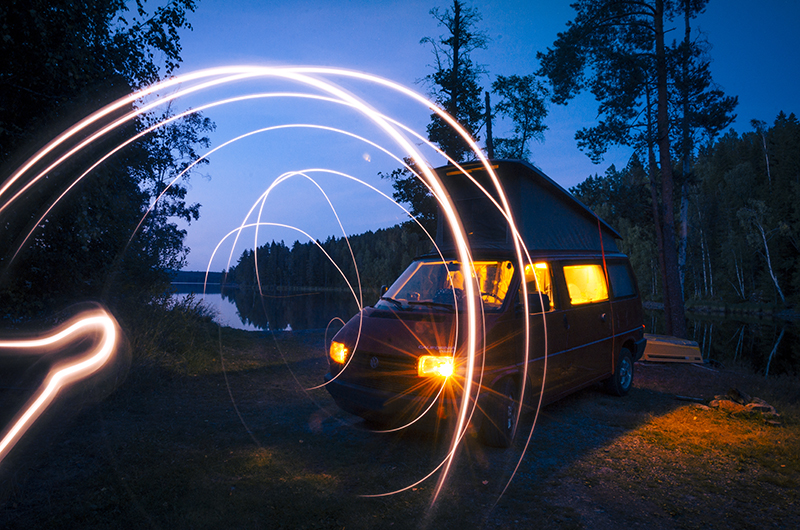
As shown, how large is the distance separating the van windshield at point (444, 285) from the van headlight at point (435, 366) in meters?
0.77

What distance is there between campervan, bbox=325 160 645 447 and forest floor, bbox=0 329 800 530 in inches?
21.5

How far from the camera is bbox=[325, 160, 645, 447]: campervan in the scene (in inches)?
183

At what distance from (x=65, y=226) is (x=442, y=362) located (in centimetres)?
551

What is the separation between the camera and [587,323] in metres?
6.52

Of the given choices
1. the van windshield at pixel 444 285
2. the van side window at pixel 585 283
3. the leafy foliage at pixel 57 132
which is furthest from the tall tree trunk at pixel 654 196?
the leafy foliage at pixel 57 132

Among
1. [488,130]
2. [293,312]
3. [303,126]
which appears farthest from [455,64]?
[293,312]

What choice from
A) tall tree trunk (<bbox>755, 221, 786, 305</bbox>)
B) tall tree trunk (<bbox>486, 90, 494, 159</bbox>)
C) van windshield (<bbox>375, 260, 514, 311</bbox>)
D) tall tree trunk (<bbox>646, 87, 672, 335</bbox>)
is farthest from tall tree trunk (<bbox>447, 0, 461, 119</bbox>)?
tall tree trunk (<bbox>755, 221, 786, 305</bbox>)

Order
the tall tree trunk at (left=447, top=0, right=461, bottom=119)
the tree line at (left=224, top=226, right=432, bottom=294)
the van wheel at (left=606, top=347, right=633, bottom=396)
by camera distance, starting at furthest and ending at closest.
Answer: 1. the tree line at (left=224, top=226, right=432, bottom=294)
2. the tall tree trunk at (left=447, top=0, right=461, bottom=119)
3. the van wheel at (left=606, top=347, right=633, bottom=396)

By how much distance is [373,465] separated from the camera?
176 inches

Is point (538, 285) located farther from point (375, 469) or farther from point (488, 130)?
point (488, 130)

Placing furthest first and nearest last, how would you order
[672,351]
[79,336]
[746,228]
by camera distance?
[746,228]
[672,351]
[79,336]

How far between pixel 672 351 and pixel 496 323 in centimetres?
763

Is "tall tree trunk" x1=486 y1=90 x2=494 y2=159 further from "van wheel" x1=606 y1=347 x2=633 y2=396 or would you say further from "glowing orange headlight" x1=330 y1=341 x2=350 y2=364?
"glowing orange headlight" x1=330 y1=341 x2=350 y2=364

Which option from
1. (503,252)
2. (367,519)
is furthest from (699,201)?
(367,519)
